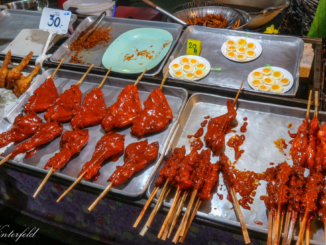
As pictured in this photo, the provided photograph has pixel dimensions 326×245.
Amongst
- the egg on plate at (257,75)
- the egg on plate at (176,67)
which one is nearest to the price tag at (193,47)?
the egg on plate at (176,67)

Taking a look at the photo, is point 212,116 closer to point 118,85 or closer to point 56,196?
point 118,85

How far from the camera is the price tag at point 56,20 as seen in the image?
4051 millimetres

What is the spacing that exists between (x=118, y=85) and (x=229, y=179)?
217cm

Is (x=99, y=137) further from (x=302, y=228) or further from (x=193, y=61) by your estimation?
(x=302, y=228)

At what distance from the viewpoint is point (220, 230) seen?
221 cm

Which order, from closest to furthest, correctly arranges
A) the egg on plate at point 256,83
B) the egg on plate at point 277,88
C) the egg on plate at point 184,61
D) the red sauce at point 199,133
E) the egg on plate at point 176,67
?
the red sauce at point 199,133
the egg on plate at point 277,88
the egg on plate at point 256,83
the egg on plate at point 176,67
the egg on plate at point 184,61

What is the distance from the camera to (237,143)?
280 cm

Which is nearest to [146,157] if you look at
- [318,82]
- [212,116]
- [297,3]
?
[212,116]

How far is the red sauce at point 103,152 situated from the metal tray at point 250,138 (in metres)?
0.57

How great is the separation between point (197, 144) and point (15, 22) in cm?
524

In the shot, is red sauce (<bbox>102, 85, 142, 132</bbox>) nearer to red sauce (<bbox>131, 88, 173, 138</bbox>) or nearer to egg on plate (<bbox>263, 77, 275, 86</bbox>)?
red sauce (<bbox>131, 88, 173, 138</bbox>)

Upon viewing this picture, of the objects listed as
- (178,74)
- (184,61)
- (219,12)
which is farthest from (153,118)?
(219,12)

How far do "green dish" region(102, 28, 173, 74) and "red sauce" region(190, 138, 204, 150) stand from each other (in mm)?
1418

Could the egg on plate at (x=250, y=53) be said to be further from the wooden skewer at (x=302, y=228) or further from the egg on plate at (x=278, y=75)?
the wooden skewer at (x=302, y=228)
